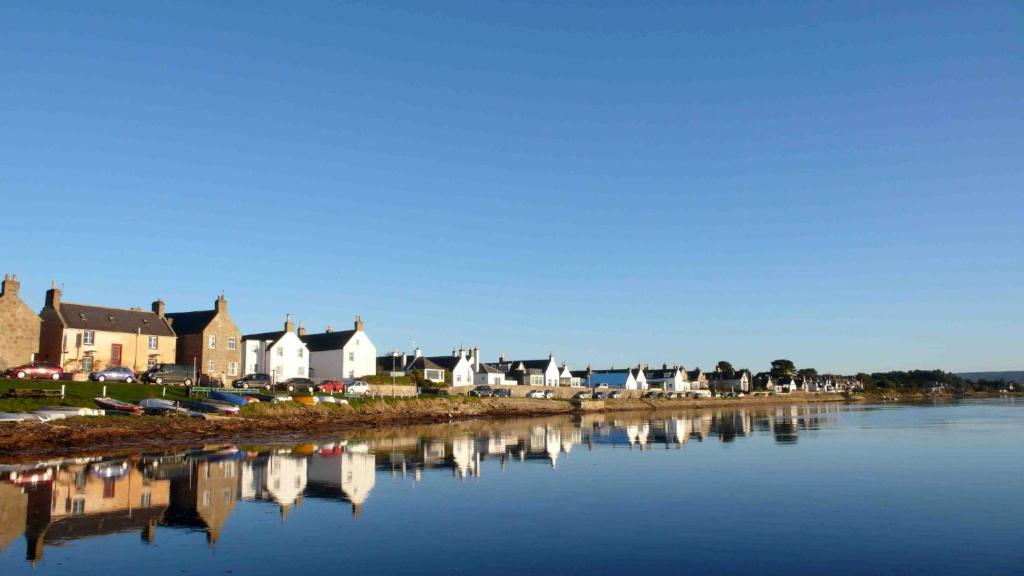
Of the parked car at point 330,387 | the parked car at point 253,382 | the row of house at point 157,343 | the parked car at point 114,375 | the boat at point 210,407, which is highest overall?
the row of house at point 157,343

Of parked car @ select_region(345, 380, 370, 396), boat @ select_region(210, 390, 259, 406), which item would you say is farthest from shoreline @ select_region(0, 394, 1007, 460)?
parked car @ select_region(345, 380, 370, 396)

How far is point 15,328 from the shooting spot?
6159 centimetres

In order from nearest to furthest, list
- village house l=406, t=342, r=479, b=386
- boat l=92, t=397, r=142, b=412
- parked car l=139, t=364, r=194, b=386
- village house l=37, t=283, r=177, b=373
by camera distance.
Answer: boat l=92, t=397, r=142, b=412
parked car l=139, t=364, r=194, b=386
village house l=37, t=283, r=177, b=373
village house l=406, t=342, r=479, b=386

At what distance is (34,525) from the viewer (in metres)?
21.0

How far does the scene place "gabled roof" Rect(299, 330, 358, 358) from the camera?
8988cm

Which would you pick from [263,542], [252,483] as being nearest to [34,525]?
[263,542]

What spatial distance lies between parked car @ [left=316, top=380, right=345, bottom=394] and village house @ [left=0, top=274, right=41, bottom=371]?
22.8m

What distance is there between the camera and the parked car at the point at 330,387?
2785 inches

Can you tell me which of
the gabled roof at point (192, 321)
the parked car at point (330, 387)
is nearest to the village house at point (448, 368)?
the parked car at point (330, 387)

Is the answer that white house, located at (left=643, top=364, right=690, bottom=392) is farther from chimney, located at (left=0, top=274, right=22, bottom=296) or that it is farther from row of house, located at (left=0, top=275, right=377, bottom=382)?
chimney, located at (left=0, top=274, right=22, bottom=296)

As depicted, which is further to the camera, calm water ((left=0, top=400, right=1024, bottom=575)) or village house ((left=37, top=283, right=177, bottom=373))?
village house ((left=37, top=283, right=177, bottom=373))

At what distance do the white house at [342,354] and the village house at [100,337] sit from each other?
63.4 feet

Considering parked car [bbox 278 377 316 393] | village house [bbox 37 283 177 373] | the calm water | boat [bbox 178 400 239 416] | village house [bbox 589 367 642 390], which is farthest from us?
village house [bbox 589 367 642 390]

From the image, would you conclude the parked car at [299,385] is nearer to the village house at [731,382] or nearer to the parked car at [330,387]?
the parked car at [330,387]
